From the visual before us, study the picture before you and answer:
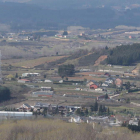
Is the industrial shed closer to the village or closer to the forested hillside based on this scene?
the village

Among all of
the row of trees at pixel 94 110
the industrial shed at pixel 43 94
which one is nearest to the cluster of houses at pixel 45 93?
the industrial shed at pixel 43 94

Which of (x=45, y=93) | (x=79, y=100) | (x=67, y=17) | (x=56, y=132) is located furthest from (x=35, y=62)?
(x=67, y=17)

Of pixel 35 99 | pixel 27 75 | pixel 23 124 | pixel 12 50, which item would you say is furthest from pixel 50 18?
pixel 23 124

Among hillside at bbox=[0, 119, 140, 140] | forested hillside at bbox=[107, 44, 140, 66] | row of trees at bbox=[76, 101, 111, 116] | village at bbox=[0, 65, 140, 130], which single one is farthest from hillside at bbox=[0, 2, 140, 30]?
hillside at bbox=[0, 119, 140, 140]

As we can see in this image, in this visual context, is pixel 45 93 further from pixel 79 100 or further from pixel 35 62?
pixel 35 62

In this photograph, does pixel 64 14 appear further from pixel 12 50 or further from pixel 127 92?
pixel 127 92

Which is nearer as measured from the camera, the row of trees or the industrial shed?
the row of trees

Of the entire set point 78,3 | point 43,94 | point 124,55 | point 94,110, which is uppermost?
point 78,3

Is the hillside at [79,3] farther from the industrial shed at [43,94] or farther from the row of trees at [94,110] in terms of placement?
the row of trees at [94,110]

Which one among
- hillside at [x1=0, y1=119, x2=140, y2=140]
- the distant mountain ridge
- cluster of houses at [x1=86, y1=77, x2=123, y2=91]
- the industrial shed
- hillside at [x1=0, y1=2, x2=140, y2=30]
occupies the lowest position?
hillside at [x1=0, y1=119, x2=140, y2=140]
